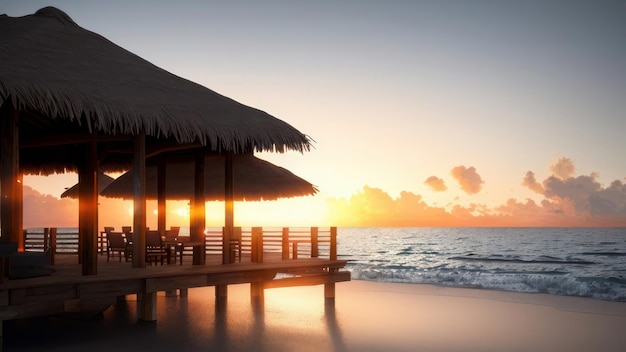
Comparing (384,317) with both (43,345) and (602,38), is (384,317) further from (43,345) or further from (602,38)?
(602,38)

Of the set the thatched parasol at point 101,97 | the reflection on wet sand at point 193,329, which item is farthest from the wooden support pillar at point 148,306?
the thatched parasol at point 101,97

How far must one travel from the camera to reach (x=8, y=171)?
25.0 feet

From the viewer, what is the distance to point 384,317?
11258mm

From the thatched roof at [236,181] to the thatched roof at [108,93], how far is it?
187 centimetres

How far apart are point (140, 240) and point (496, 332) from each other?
5.84 metres

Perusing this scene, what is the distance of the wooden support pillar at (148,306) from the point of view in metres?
9.12

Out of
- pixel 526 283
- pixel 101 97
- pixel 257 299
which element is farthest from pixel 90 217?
pixel 526 283

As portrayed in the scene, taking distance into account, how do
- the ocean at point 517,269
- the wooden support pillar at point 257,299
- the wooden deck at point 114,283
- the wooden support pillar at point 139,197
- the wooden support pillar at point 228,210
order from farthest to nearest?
the ocean at point 517,269, the wooden support pillar at point 257,299, the wooden support pillar at point 228,210, the wooden support pillar at point 139,197, the wooden deck at point 114,283

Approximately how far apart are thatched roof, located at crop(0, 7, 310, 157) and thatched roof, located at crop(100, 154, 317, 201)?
1874 millimetres

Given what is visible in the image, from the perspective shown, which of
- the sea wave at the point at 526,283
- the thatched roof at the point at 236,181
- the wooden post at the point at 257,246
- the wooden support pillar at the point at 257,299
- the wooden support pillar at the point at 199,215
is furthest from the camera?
the sea wave at the point at 526,283

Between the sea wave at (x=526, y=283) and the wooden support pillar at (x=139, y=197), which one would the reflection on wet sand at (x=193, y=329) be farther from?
the sea wave at (x=526, y=283)

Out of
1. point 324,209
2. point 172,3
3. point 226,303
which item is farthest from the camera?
point 324,209

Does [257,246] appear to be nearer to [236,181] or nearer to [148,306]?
[148,306]

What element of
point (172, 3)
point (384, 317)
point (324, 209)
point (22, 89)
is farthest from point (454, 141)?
point (22, 89)
